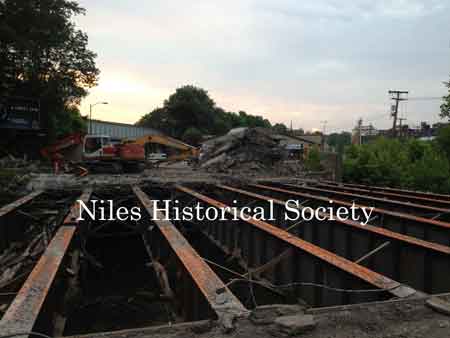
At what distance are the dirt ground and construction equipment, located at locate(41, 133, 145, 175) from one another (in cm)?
1576

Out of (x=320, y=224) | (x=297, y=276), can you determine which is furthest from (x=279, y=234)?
(x=320, y=224)

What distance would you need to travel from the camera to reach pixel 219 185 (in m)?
11.2

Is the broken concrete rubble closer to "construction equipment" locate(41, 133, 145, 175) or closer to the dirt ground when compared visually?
"construction equipment" locate(41, 133, 145, 175)

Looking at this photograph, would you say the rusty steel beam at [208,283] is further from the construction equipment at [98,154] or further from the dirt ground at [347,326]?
the construction equipment at [98,154]

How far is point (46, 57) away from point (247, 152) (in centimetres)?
2178

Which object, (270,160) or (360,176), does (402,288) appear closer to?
(270,160)

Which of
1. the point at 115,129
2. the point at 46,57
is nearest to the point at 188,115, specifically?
the point at 115,129

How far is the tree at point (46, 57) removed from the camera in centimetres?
2911

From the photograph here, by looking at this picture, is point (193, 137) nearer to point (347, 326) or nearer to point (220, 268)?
point (220, 268)

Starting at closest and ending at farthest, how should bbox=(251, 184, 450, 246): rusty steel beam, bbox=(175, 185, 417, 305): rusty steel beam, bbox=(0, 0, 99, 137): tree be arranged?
bbox=(175, 185, 417, 305): rusty steel beam
bbox=(251, 184, 450, 246): rusty steel beam
bbox=(0, 0, 99, 137): tree

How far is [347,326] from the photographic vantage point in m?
2.59

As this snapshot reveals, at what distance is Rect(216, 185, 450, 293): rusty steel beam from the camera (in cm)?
392

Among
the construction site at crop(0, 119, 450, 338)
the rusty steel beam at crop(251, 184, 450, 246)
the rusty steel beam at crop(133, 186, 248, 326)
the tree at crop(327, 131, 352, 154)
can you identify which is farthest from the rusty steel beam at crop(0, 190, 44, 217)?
the tree at crop(327, 131, 352, 154)

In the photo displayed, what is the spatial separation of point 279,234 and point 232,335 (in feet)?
8.24
